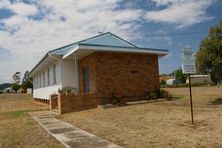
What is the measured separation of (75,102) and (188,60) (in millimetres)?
7066

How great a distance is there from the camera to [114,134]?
25.1 feet

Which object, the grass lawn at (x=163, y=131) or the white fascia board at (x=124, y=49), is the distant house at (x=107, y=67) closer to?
the white fascia board at (x=124, y=49)

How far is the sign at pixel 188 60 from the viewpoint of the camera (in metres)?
9.16

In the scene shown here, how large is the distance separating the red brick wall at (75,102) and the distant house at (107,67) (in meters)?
0.51

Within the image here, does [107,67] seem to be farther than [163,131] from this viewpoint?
Yes

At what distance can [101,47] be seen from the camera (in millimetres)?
14867

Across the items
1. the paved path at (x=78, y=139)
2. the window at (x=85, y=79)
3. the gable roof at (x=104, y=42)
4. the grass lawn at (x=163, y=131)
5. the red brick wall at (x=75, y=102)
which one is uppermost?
the gable roof at (x=104, y=42)

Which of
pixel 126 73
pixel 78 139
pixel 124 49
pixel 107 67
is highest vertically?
pixel 124 49

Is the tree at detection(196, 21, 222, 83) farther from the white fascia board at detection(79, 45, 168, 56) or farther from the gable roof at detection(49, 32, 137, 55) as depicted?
the gable roof at detection(49, 32, 137, 55)

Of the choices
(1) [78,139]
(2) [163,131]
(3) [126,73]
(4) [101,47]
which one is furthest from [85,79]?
(2) [163,131]

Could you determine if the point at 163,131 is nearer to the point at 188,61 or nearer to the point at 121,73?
the point at 188,61

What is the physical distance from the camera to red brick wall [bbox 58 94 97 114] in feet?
46.7

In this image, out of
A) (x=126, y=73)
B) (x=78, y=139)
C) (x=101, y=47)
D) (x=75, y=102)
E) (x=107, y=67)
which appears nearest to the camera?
(x=78, y=139)

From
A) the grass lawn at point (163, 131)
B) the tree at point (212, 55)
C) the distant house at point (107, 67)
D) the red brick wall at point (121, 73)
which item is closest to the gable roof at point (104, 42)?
the distant house at point (107, 67)
